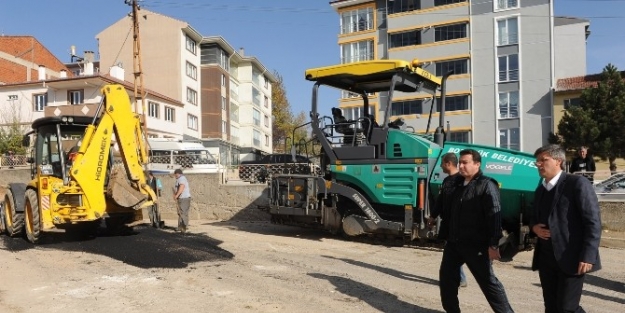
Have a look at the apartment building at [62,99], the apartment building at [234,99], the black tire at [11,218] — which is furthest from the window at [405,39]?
the black tire at [11,218]

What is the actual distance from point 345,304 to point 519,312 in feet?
5.65

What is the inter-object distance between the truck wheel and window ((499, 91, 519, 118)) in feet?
108

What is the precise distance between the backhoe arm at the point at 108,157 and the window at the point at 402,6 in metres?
33.4

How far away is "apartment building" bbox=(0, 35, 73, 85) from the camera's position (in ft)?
152

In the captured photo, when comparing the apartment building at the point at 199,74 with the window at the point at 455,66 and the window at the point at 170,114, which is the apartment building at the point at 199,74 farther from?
the window at the point at 455,66

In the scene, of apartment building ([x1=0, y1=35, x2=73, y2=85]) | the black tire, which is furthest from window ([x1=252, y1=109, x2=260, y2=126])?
the black tire

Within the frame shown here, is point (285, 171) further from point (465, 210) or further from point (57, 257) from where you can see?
point (465, 210)

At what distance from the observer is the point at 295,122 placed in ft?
201

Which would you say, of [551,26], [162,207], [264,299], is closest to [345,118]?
[264,299]

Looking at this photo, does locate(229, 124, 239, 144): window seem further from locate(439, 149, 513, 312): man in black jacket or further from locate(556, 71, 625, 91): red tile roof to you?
locate(439, 149, 513, 312): man in black jacket

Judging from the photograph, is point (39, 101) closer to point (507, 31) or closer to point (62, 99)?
point (62, 99)

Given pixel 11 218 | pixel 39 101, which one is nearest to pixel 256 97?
pixel 39 101

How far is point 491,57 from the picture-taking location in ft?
121

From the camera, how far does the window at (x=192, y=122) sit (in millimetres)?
46000
